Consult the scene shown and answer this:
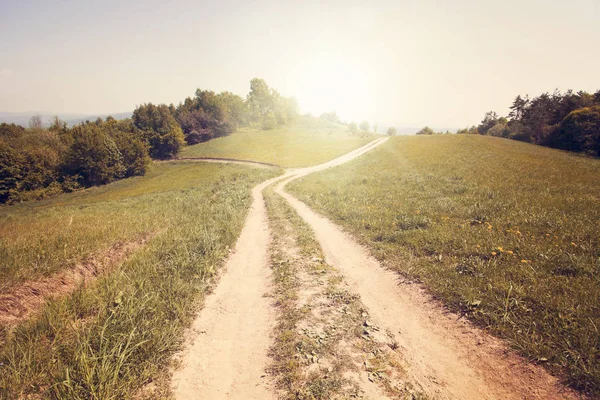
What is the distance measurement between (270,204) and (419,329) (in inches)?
598

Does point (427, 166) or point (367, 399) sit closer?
point (367, 399)

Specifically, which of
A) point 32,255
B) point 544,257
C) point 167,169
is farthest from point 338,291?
→ point 167,169

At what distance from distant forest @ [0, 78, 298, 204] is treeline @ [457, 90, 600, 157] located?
327ft

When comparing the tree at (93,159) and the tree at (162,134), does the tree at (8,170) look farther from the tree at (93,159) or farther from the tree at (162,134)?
the tree at (162,134)

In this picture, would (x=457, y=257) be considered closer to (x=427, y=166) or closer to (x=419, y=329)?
(x=419, y=329)

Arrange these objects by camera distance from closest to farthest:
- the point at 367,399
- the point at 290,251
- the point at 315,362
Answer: the point at 367,399 → the point at 315,362 → the point at 290,251

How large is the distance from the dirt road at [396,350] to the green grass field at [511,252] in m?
0.50

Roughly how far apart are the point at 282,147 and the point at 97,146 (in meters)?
48.4

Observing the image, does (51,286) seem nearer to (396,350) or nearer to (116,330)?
(116,330)

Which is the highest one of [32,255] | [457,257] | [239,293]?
[32,255]

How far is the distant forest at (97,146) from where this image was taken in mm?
53031

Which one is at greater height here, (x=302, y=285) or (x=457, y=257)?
(x=457, y=257)

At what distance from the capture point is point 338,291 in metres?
7.22

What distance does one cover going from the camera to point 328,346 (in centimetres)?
515
